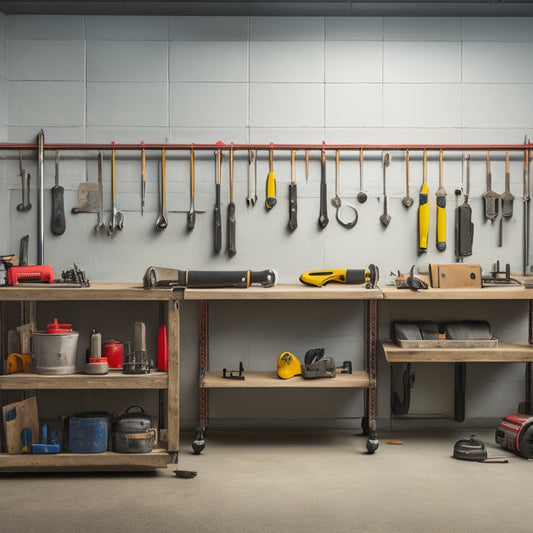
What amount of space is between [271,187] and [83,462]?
2054mm

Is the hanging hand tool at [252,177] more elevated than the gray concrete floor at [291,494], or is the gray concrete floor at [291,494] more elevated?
the hanging hand tool at [252,177]

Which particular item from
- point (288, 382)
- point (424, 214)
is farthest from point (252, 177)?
point (288, 382)

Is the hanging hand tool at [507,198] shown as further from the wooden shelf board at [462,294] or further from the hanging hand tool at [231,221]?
the hanging hand tool at [231,221]

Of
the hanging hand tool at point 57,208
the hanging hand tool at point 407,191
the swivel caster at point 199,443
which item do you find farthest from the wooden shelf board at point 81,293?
the hanging hand tool at point 407,191

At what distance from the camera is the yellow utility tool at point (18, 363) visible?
3832mm

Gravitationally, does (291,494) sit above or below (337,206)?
below

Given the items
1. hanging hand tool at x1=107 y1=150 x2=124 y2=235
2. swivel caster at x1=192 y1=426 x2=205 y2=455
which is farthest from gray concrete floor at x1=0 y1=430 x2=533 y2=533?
hanging hand tool at x1=107 y1=150 x2=124 y2=235

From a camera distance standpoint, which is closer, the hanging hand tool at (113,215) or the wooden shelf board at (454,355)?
the wooden shelf board at (454,355)

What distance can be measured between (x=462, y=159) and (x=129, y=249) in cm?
231

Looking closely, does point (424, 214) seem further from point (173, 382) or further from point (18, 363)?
point (18, 363)

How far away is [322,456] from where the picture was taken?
4012mm

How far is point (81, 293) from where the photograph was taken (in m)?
3.74

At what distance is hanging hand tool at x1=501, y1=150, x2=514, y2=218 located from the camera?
455 centimetres

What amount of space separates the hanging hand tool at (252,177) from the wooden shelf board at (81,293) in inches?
40.4
